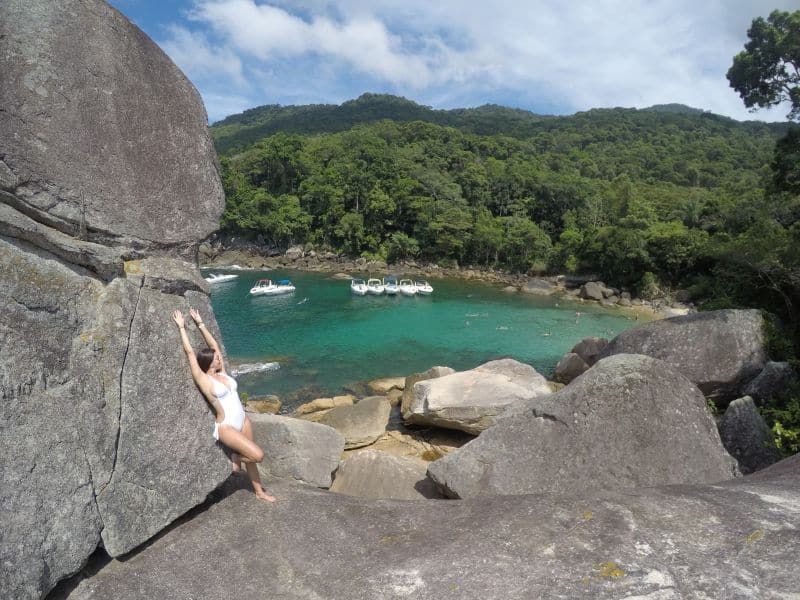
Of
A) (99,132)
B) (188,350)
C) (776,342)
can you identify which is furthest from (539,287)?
(99,132)

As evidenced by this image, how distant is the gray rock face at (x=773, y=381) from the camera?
527 inches

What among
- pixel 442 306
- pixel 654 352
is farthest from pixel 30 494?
pixel 442 306

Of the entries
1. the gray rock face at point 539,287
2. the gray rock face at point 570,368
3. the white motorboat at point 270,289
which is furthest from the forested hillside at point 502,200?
the white motorboat at point 270,289

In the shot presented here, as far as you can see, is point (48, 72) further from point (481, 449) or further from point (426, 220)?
point (426, 220)

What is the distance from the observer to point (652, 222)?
177 ft

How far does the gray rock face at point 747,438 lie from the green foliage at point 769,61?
1402 centimetres

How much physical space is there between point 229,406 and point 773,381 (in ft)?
47.3

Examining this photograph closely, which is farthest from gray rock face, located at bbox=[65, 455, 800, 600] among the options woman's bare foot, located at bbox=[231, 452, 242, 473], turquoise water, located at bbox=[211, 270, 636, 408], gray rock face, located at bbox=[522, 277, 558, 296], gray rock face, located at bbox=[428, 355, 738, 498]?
gray rock face, located at bbox=[522, 277, 558, 296]

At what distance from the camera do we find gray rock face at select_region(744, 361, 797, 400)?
13375mm

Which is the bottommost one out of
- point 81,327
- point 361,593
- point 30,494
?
point 361,593

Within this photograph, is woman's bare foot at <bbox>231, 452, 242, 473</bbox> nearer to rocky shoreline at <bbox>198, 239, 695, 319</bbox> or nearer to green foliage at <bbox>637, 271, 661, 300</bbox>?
rocky shoreline at <bbox>198, 239, 695, 319</bbox>

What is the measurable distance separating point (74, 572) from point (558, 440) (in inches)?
248

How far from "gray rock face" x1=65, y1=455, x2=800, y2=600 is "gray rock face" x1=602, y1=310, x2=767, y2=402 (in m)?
10.7

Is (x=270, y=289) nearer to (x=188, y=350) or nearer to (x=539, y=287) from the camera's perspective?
(x=539, y=287)
